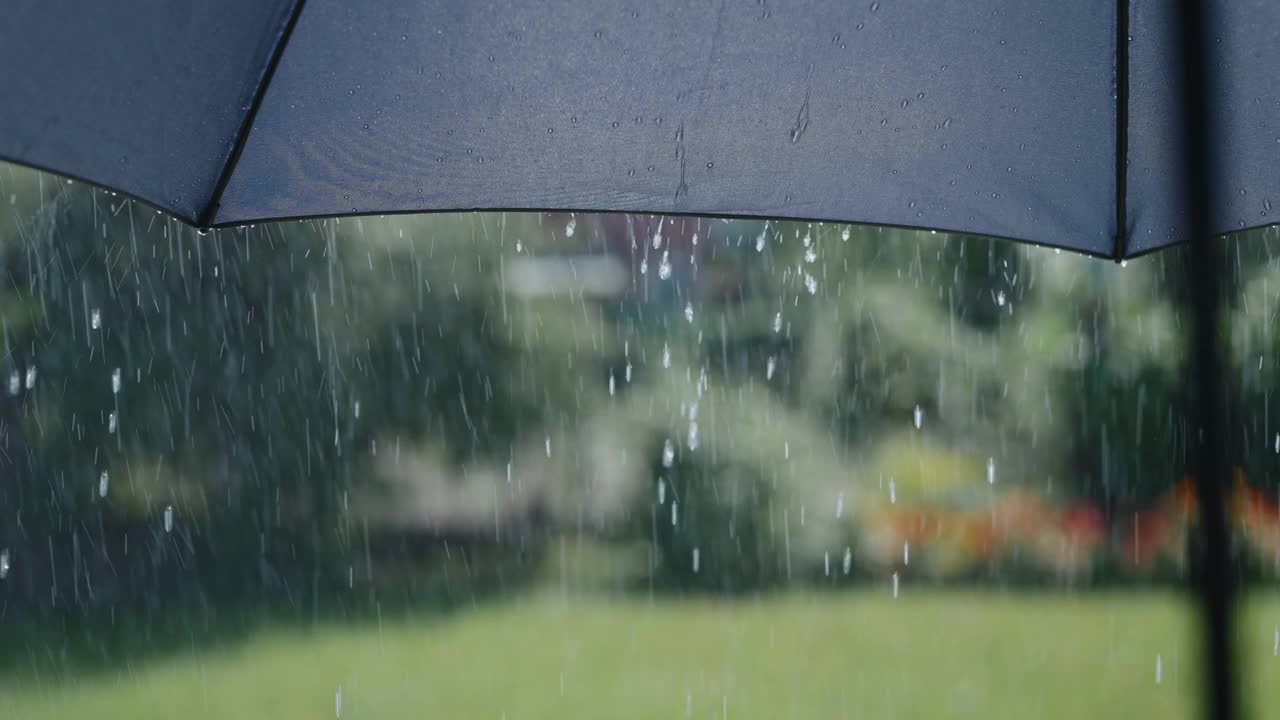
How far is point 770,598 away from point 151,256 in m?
4.02

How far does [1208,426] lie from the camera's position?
98 centimetres

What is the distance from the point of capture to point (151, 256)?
645 centimetres

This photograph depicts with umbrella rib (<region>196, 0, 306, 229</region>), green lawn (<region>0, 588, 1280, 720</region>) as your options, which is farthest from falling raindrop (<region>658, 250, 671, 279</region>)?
umbrella rib (<region>196, 0, 306, 229</region>)

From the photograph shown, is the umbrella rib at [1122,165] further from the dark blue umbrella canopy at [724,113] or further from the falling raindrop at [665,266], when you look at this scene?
the falling raindrop at [665,266]

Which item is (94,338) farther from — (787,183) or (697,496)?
(787,183)

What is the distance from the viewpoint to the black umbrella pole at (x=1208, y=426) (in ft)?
3.21

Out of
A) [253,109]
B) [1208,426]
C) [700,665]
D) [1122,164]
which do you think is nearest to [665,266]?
[700,665]

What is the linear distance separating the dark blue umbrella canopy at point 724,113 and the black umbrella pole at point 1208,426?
16 cm

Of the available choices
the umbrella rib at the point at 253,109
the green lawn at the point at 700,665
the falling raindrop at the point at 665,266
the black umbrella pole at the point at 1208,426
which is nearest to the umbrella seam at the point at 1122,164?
the black umbrella pole at the point at 1208,426

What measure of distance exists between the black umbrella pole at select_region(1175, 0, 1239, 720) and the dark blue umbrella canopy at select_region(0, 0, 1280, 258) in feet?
0.52

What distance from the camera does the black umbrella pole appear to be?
0.98m

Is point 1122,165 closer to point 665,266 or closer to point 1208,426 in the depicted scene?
point 1208,426

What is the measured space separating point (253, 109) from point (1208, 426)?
927mm

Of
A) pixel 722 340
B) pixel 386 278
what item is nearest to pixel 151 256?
pixel 386 278
